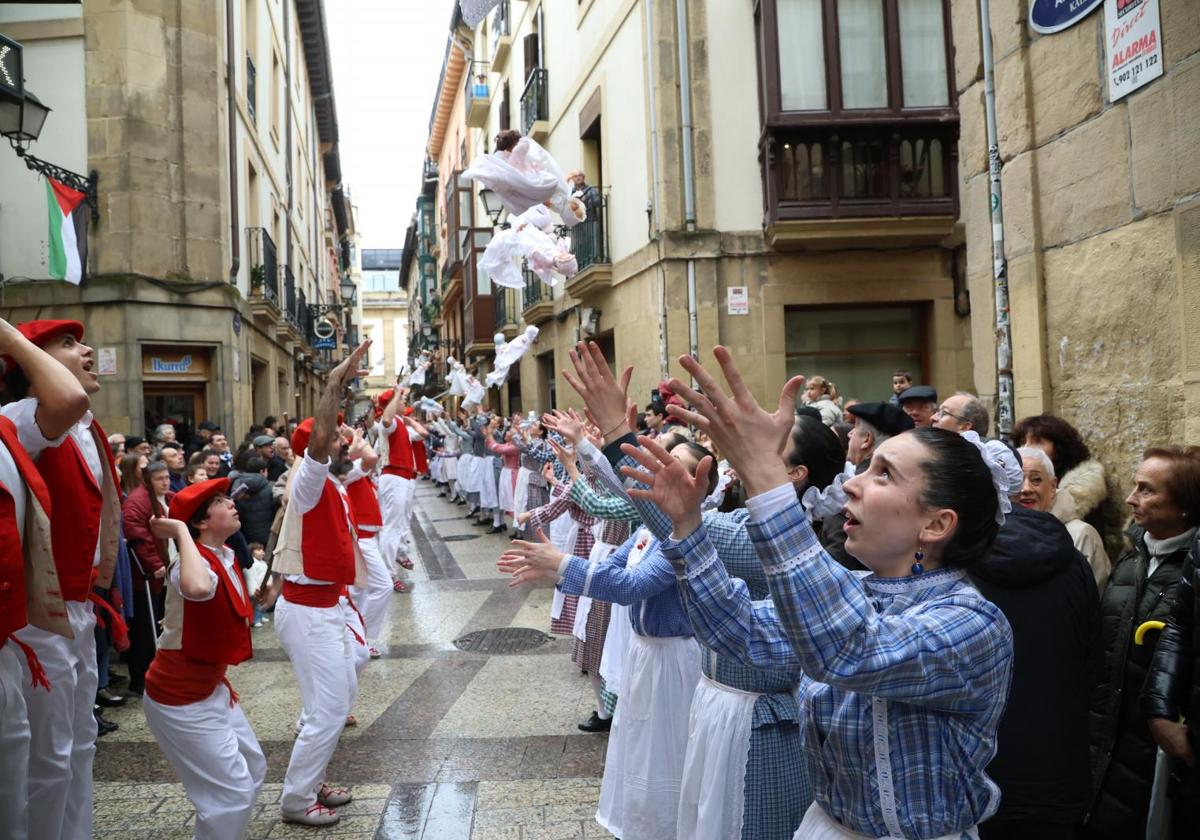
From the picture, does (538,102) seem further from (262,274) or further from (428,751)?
(428,751)

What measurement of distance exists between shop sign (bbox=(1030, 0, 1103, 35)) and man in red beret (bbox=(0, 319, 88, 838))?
4800 millimetres

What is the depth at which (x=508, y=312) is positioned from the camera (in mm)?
23609

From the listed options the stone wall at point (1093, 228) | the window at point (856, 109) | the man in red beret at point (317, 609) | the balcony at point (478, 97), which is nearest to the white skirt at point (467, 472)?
the window at point (856, 109)

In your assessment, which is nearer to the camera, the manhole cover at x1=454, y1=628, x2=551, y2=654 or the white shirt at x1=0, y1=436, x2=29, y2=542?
the white shirt at x1=0, y1=436, x2=29, y2=542

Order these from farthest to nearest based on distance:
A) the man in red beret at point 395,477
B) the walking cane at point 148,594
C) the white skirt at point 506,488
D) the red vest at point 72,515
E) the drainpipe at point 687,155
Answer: the white skirt at point 506,488 → the drainpipe at point 687,155 → the man in red beret at point 395,477 → the walking cane at point 148,594 → the red vest at point 72,515

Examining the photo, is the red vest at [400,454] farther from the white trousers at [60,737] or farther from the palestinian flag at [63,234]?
the white trousers at [60,737]

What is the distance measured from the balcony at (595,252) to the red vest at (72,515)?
1166 cm

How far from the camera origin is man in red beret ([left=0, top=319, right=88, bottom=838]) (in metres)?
2.99

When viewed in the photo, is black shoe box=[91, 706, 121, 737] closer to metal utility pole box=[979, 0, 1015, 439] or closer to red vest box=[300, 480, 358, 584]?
→ red vest box=[300, 480, 358, 584]

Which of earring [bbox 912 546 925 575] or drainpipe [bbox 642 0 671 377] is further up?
drainpipe [bbox 642 0 671 377]

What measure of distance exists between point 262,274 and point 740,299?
31.7 feet

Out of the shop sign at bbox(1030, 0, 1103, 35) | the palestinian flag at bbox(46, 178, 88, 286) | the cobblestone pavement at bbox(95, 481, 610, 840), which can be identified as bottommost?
the cobblestone pavement at bbox(95, 481, 610, 840)

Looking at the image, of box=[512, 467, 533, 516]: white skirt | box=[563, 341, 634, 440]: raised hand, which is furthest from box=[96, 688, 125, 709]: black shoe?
box=[512, 467, 533, 516]: white skirt

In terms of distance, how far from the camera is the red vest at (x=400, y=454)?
1039 cm
